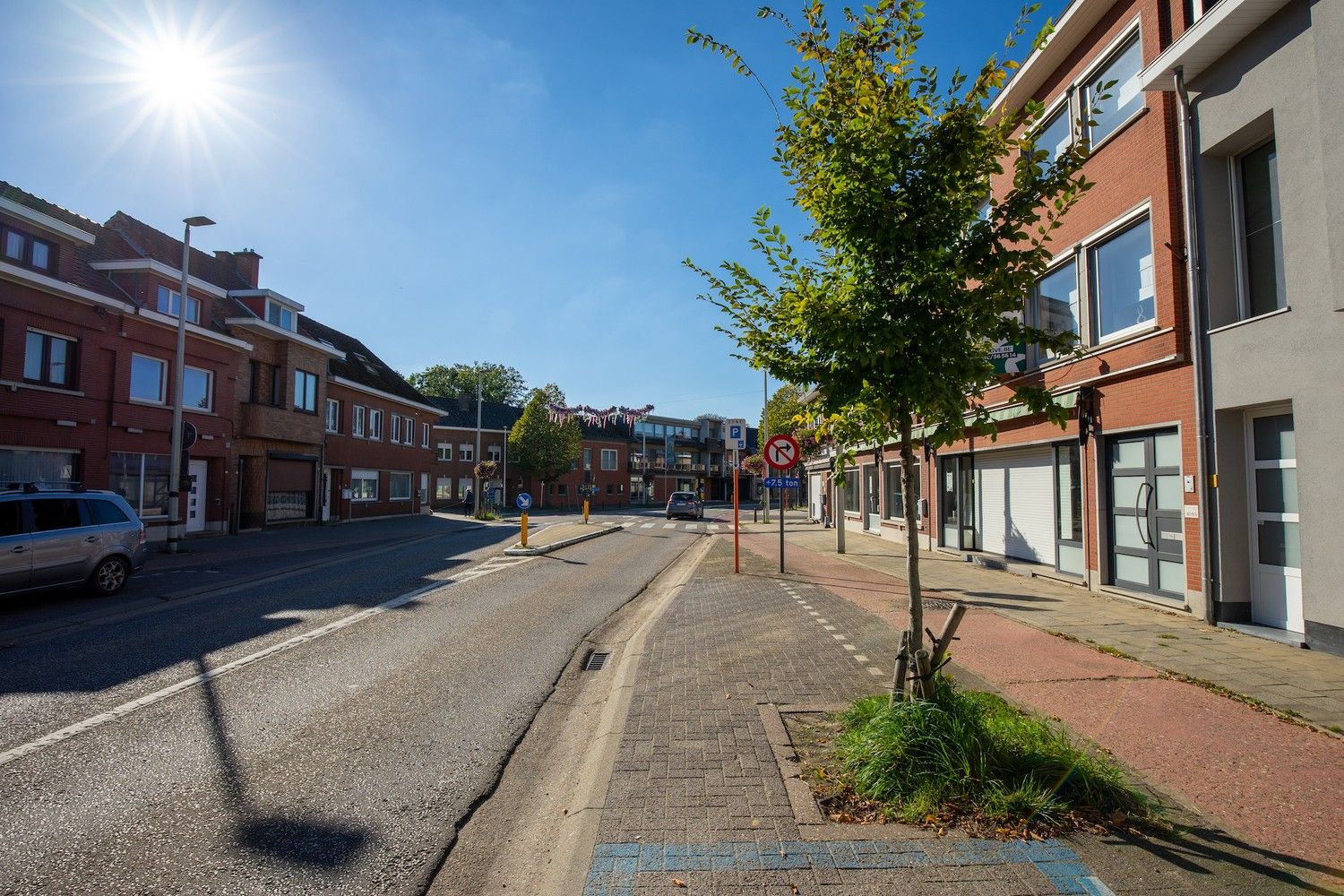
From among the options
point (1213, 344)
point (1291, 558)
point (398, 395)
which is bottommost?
point (1291, 558)

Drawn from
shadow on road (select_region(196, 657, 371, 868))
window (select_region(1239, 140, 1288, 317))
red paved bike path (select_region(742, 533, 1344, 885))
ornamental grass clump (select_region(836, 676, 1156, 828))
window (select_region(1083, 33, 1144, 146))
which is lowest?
shadow on road (select_region(196, 657, 371, 868))

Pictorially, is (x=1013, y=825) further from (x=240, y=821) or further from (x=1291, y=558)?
(x=1291, y=558)

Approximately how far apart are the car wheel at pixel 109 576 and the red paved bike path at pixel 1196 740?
38.6 feet

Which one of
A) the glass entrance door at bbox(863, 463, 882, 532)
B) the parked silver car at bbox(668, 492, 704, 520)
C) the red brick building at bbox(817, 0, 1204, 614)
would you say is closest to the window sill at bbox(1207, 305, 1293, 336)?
the red brick building at bbox(817, 0, 1204, 614)

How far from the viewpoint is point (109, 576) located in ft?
35.0

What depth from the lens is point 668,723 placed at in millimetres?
5012

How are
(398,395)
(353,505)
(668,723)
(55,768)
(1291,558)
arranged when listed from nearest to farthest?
(55,768) < (668,723) < (1291,558) < (353,505) < (398,395)

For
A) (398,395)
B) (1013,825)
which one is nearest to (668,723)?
(1013,825)

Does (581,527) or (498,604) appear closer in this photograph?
(498,604)

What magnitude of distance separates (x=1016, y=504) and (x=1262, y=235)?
24.9ft

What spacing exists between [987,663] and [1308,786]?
2.99 metres

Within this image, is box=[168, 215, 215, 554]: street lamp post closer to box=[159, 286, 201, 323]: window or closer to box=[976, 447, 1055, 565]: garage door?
box=[159, 286, 201, 323]: window

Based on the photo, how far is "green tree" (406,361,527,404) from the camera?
8325cm

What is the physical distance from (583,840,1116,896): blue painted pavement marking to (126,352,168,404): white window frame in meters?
22.7
